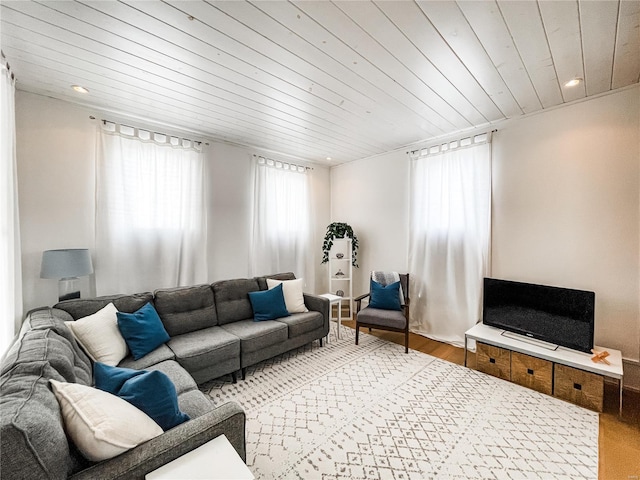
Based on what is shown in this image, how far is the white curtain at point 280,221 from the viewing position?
396 centimetres

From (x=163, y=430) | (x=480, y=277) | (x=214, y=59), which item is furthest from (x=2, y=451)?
(x=480, y=277)

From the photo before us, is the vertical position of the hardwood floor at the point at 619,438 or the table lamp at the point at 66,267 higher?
the table lamp at the point at 66,267

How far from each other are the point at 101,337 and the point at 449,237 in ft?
12.2

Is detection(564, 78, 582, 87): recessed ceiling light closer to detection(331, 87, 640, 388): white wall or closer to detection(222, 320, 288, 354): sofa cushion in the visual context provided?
detection(331, 87, 640, 388): white wall

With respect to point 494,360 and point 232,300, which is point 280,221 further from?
point 494,360

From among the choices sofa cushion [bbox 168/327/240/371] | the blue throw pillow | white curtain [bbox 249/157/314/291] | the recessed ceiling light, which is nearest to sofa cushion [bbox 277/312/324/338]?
sofa cushion [bbox 168/327/240/371]

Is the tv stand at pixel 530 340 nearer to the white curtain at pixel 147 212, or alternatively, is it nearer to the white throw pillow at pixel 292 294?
the white throw pillow at pixel 292 294

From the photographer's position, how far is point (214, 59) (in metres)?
1.90

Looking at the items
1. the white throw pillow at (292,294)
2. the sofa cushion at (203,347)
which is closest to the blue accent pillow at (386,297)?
the white throw pillow at (292,294)

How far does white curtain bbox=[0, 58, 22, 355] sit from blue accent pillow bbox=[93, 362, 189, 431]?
1095 mm

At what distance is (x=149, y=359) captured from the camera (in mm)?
2105

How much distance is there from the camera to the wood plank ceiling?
4.92 feet

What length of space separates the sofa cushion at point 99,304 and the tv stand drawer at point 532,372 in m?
3.63

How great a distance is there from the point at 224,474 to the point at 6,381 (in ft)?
3.07
